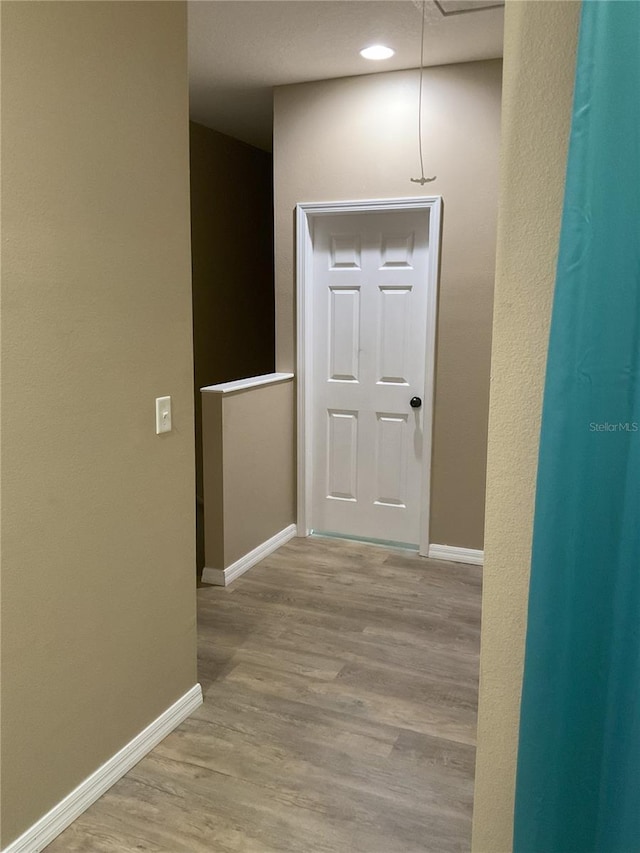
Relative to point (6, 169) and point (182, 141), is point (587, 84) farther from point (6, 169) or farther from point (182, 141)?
point (182, 141)

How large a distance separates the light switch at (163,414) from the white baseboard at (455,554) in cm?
236

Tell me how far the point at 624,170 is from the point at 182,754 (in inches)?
86.4

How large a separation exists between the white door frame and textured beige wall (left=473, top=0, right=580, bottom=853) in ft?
9.41

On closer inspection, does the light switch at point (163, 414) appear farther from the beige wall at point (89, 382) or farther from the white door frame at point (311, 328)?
the white door frame at point (311, 328)

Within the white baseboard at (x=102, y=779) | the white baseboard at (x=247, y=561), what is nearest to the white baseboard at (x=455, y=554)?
the white baseboard at (x=247, y=561)

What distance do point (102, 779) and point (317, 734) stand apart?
0.74 meters

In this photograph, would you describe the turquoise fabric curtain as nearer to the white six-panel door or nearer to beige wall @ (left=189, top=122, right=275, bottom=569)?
the white six-panel door

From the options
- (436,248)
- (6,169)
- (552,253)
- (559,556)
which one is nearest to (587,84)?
(552,253)

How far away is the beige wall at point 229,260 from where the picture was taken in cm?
551

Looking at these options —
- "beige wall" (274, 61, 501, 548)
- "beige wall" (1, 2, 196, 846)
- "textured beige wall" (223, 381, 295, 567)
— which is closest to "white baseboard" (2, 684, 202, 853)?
"beige wall" (1, 2, 196, 846)

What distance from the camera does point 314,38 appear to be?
354 centimetres

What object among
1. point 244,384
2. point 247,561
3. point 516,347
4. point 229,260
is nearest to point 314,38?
point 244,384

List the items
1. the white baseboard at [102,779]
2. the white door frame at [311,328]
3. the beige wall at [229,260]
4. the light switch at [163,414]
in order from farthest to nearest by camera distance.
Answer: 1. the beige wall at [229,260]
2. the white door frame at [311,328]
3. the light switch at [163,414]
4. the white baseboard at [102,779]

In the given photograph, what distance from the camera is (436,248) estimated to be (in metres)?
4.10
